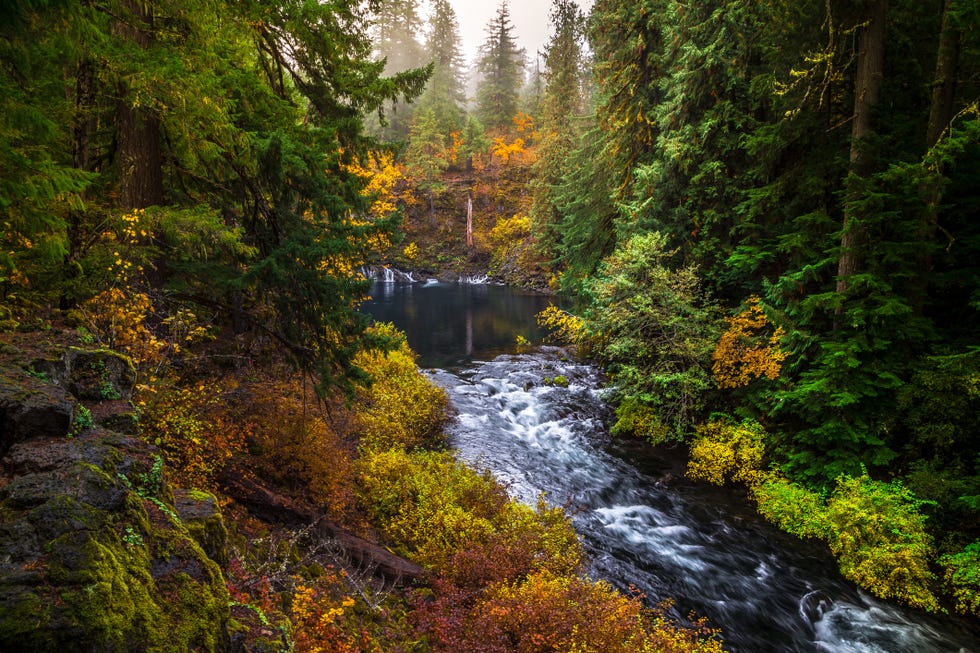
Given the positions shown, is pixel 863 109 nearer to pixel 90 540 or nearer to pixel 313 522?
→ pixel 313 522

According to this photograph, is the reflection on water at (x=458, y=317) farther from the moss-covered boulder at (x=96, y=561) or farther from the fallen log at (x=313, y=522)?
the moss-covered boulder at (x=96, y=561)

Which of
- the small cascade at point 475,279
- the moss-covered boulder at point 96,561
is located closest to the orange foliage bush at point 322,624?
the moss-covered boulder at point 96,561

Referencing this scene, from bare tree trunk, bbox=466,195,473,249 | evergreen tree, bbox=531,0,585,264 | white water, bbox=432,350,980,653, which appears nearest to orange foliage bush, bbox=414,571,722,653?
white water, bbox=432,350,980,653

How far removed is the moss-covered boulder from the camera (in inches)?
91.6

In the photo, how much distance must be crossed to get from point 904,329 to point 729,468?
4.91m

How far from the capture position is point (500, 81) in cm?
5888

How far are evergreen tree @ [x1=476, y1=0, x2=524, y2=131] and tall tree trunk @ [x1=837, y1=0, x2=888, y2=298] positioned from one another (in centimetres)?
5114

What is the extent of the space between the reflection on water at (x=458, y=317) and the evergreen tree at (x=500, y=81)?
2423cm

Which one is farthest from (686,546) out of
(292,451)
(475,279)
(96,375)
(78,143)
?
(475,279)

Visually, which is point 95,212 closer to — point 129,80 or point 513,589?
point 129,80

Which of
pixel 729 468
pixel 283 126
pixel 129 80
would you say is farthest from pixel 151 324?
pixel 729 468

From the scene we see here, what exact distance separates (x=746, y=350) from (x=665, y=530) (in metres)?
5.14

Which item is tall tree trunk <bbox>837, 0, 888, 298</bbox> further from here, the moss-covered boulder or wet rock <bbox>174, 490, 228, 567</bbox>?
the moss-covered boulder

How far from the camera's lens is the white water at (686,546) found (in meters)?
7.62
